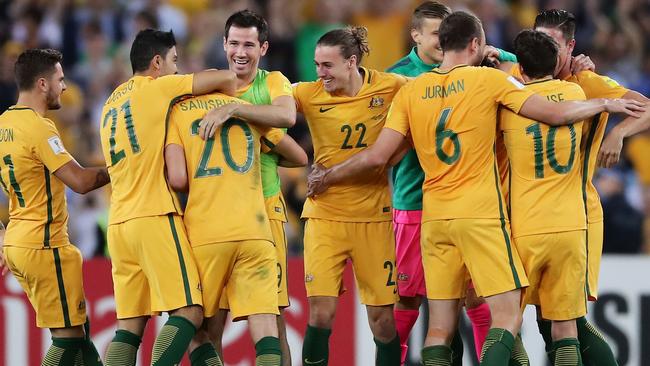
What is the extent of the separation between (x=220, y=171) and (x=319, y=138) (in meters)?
1.17

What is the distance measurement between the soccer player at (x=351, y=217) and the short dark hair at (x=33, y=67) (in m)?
1.67

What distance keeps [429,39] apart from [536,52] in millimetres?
1200

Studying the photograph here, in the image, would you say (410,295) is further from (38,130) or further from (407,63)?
(38,130)

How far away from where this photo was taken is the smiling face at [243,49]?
780 cm

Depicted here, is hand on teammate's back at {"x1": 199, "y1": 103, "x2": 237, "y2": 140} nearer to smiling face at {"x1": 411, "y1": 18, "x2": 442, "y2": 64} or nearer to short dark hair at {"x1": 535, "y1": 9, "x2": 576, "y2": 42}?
smiling face at {"x1": 411, "y1": 18, "x2": 442, "y2": 64}

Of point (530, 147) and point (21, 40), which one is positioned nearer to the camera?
point (530, 147)

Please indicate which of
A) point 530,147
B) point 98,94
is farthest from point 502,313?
point 98,94

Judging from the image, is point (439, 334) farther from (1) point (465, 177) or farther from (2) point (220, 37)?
(2) point (220, 37)

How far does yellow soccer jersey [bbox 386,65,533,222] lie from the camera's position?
715 centimetres

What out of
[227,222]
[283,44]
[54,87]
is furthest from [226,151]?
[283,44]

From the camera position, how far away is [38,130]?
7.78 meters

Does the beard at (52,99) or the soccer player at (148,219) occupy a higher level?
the beard at (52,99)

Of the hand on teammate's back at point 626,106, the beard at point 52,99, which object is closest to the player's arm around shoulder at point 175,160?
the beard at point 52,99

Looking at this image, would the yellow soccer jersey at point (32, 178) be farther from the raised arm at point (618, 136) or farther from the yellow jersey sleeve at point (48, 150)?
the raised arm at point (618, 136)
